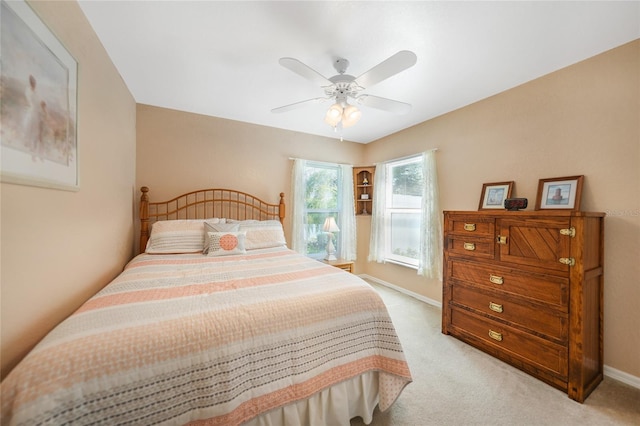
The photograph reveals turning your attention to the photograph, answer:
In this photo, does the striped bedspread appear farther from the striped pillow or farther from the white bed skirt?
the striped pillow

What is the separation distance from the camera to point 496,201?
2.40 metres

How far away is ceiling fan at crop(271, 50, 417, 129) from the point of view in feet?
4.83

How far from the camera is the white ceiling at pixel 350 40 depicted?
1.43 m

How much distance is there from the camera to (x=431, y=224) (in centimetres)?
301

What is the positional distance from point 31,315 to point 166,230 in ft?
5.02

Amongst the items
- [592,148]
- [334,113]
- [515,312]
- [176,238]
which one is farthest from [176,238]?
[592,148]

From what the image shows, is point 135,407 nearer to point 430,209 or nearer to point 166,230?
point 166,230

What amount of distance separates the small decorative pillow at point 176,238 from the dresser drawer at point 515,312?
8.90 feet

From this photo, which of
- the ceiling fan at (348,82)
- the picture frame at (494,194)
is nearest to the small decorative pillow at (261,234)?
the ceiling fan at (348,82)

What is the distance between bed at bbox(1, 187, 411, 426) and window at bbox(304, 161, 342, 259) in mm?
2003

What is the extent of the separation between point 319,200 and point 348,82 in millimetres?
2246

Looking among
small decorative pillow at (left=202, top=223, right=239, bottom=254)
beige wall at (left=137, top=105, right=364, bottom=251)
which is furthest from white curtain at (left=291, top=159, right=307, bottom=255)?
small decorative pillow at (left=202, top=223, right=239, bottom=254)

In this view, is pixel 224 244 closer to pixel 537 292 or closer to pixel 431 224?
pixel 431 224

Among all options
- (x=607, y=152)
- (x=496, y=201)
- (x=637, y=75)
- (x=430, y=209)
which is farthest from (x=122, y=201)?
(x=637, y=75)
